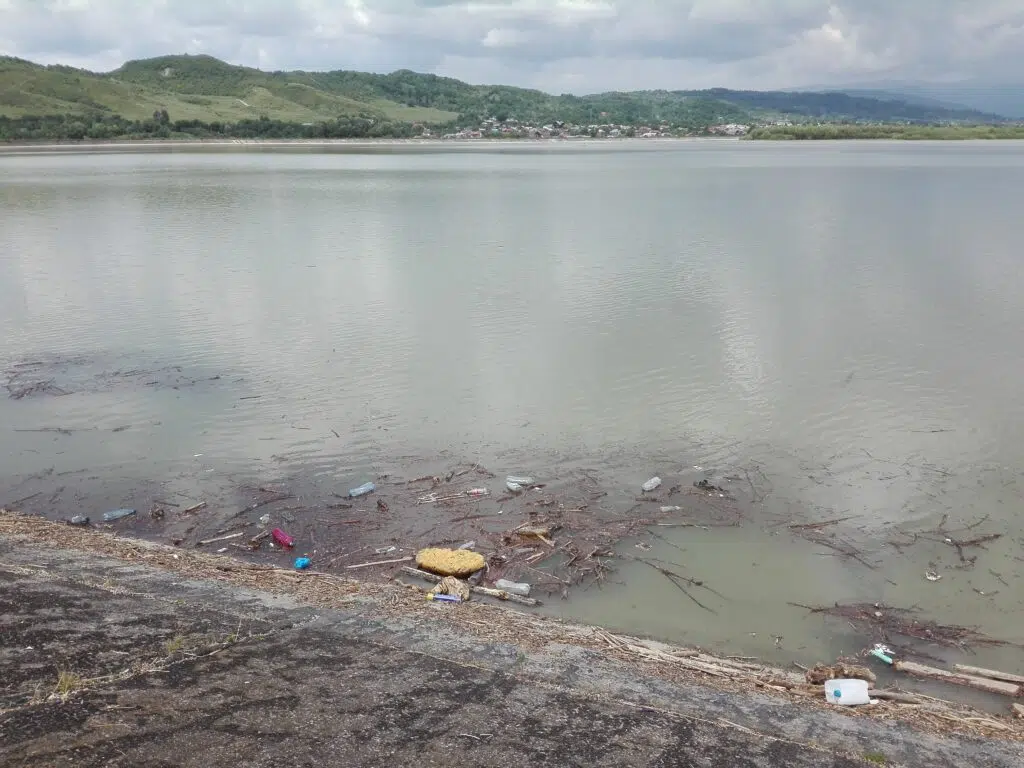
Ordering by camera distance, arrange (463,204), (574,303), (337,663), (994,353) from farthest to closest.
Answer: (463,204) → (574,303) → (994,353) → (337,663)

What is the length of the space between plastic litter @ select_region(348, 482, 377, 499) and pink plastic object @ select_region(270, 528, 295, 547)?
5.13 feet

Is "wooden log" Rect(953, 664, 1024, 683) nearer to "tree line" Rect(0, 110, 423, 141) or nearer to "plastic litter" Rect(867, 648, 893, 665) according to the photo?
"plastic litter" Rect(867, 648, 893, 665)

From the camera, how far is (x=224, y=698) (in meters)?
7.82

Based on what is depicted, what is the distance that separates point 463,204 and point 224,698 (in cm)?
5694

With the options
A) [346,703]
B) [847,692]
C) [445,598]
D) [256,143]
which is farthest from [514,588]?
[256,143]

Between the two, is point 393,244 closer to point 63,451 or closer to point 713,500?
point 63,451

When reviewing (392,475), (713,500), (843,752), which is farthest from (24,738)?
(713,500)

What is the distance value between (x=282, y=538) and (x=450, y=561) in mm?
2876

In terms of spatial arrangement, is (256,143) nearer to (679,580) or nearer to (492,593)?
(492,593)

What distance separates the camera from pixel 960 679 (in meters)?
9.52

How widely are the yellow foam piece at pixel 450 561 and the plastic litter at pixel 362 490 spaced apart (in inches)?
97.4

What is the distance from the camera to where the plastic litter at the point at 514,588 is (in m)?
11.5

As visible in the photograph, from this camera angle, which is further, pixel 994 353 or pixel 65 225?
pixel 65 225

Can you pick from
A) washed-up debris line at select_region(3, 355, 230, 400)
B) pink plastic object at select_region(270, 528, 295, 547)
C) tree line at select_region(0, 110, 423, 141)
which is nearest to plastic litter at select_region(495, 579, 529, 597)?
pink plastic object at select_region(270, 528, 295, 547)
